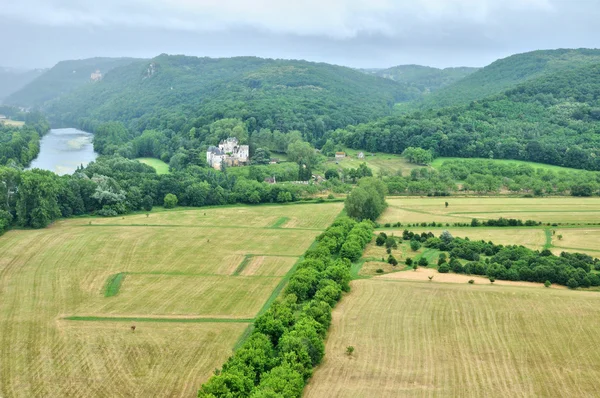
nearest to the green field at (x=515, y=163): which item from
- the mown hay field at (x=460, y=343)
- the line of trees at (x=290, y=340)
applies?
the mown hay field at (x=460, y=343)

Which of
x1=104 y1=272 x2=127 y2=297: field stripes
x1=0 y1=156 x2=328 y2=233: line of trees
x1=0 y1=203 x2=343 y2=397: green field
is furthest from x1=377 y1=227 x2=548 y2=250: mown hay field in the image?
x1=104 y1=272 x2=127 y2=297: field stripes

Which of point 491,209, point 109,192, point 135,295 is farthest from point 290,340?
point 109,192

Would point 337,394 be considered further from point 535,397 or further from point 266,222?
point 266,222

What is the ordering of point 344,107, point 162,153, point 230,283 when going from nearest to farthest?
point 230,283
point 162,153
point 344,107

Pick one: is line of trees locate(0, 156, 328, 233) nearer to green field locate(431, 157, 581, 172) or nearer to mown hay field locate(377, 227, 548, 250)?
mown hay field locate(377, 227, 548, 250)

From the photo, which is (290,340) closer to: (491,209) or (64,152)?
(491,209)

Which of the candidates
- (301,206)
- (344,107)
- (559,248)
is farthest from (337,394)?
(344,107)
